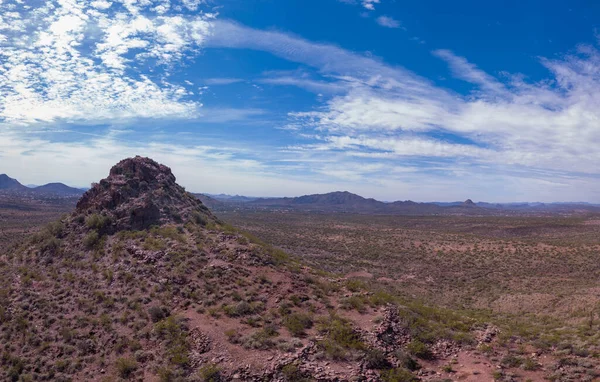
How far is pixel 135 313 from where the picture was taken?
48.4 feet

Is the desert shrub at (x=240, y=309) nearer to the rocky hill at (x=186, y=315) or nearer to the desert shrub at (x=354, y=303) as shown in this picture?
the rocky hill at (x=186, y=315)

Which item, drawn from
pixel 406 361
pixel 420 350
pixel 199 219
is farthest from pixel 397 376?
pixel 199 219

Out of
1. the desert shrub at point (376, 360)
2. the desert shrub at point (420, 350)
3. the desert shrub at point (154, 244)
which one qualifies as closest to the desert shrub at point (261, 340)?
the desert shrub at point (376, 360)

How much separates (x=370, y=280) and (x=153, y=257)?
887 inches

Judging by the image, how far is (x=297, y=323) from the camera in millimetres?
13406

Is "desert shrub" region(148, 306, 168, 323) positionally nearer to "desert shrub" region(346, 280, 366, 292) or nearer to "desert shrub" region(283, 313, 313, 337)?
"desert shrub" region(283, 313, 313, 337)

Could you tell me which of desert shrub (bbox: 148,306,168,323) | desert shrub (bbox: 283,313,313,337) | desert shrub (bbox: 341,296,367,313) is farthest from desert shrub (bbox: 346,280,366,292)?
desert shrub (bbox: 148,306,168,323)

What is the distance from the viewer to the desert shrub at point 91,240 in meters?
20.0

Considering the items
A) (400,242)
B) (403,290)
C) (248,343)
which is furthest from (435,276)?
(248,343)

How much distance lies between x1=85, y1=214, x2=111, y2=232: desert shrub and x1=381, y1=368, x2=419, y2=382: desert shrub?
745 inches

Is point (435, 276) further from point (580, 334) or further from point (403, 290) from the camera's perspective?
point (580, 334)

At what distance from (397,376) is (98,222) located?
64.7 ft

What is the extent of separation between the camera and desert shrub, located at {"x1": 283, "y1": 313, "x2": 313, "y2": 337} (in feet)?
42.6

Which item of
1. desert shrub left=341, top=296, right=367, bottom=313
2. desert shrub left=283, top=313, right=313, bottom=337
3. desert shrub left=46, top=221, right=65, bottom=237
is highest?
desert shrub left=46, top=221, right=65, bottom=237
